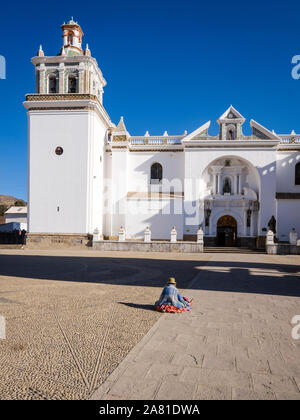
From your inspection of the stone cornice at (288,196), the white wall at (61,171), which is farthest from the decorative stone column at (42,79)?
the stone cornice at (288,196)

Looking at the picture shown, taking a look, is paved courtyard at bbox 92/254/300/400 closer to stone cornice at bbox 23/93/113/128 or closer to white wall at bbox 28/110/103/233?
white wall at bbox 28/110/103/233

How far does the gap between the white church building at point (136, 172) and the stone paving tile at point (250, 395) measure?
1993 centimetres

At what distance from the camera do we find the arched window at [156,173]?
2823 centimetres

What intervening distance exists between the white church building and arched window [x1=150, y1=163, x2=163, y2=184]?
0.28 feet

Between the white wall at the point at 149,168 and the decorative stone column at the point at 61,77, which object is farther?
the white wall at the point at 149,168

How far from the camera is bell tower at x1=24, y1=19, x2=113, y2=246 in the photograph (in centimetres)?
2356

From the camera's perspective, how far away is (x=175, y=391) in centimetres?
325

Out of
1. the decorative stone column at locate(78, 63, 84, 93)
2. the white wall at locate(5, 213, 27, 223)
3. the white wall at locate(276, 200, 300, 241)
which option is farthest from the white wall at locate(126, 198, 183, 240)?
the white wall at locate(5, 213, 27, 223)

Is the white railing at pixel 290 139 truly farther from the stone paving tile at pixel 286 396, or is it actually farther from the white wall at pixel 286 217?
the stone paving tile at pixel 286 396

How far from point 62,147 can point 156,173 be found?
328 inches

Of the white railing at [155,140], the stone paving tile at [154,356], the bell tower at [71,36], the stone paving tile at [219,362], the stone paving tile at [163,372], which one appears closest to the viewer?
the stone paving tile at [163,372]

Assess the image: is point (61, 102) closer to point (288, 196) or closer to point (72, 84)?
point (72, 84)
